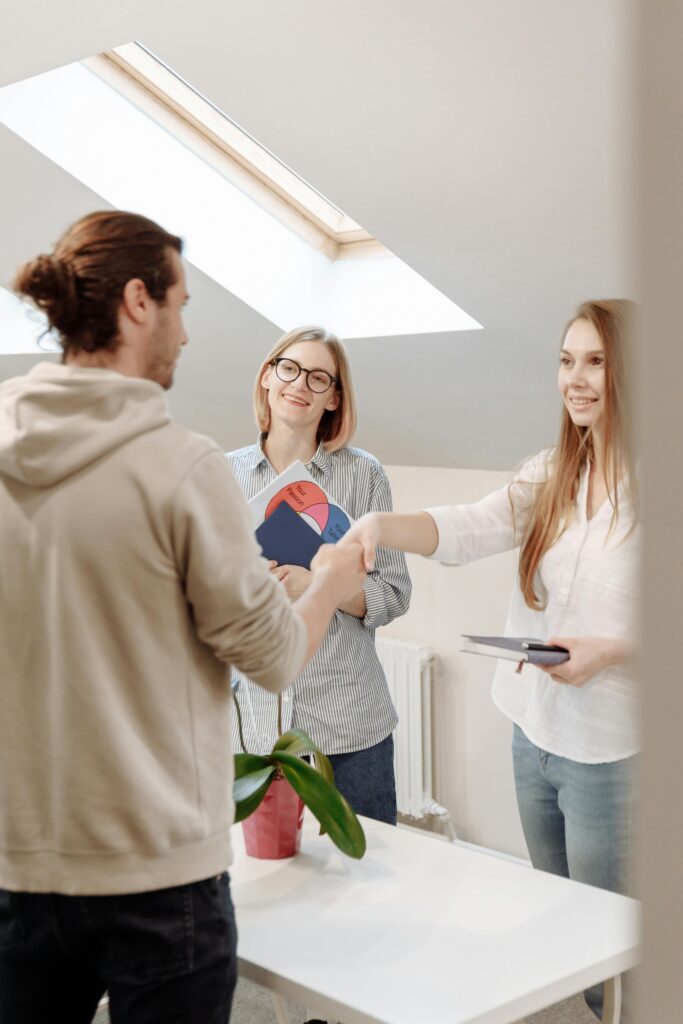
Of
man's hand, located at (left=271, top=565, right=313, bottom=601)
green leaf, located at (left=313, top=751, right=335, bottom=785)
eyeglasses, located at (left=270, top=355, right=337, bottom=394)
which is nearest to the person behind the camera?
green leaf, located at (left=313, top=751, right=335, bottom=785)

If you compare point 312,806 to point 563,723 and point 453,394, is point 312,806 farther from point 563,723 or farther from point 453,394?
point 453,394

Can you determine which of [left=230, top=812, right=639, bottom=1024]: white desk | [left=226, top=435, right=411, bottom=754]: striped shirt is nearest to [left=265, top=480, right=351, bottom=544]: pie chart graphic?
[left=226, top=435, right=411, bottom=754]: striped shirt

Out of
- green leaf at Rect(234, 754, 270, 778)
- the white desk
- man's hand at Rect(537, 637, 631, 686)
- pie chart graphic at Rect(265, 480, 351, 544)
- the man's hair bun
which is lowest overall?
the white desk

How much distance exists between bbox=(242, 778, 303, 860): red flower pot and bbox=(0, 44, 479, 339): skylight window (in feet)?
5.01

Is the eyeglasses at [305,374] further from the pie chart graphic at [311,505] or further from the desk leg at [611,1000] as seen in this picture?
the desk leg at [611,1000]

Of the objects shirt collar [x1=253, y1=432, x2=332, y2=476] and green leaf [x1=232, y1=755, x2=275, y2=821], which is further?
shirt collar [x1=253, y1=432, x2=332, y2=476]

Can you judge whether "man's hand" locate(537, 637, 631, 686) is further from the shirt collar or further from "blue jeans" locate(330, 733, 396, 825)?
the shirt collar

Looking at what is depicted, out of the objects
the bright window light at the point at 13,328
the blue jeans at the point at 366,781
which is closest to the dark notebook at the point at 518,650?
the blue jeans at the point at 366,781

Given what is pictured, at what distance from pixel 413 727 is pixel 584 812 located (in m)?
2.08

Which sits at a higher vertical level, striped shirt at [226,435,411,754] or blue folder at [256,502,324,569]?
blue folder at [256,502,324,569]

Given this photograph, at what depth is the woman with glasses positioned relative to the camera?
2.11 meters

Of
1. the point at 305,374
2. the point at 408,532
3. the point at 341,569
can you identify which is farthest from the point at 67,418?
the point at 305,374

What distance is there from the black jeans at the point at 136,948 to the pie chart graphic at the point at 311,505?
99cm

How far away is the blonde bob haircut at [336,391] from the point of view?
2.27 meters
